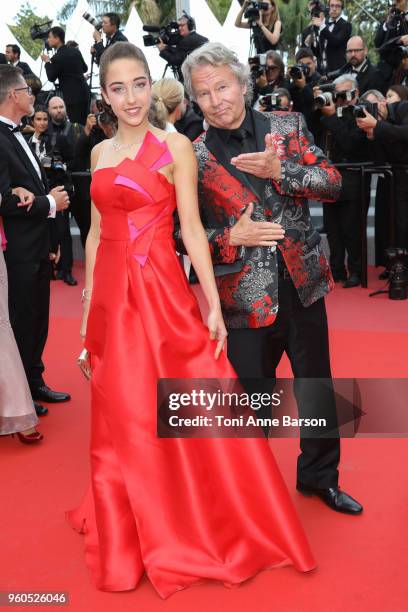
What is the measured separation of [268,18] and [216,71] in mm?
6863

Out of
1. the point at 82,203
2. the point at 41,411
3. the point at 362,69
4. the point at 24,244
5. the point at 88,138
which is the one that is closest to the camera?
the point at 24,244

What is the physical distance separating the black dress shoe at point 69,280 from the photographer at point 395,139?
9.80ft

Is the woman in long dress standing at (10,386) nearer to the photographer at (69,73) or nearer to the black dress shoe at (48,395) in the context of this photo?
the black dress shoe at (48,395)

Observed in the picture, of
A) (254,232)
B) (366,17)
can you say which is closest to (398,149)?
(254,232)

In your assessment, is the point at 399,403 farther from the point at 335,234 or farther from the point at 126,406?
the point at 335,234

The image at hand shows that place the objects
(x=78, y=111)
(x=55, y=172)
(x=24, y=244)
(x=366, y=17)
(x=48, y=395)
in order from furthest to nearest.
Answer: (x=366, y=17) → (x=78, y=111) → (x=55, y=172) → (x=48, y=395) → (x=24, y=244)

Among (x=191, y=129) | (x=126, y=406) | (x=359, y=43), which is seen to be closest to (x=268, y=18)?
(x=359, y=43)

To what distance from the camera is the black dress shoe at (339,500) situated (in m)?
2.88

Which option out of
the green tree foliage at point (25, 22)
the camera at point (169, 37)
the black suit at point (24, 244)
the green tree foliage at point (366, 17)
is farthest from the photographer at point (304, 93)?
the green tree foliage at point (25, 22)

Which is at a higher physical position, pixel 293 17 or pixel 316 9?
pixel 316 9

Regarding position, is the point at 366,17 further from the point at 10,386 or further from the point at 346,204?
the point at 10,386

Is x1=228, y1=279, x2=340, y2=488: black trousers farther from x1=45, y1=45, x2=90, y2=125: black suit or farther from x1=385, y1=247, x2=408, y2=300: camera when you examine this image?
x1=45, y1=45, x2=90, y2=125: black suit

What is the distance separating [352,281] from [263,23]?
359cm

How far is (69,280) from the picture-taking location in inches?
297
